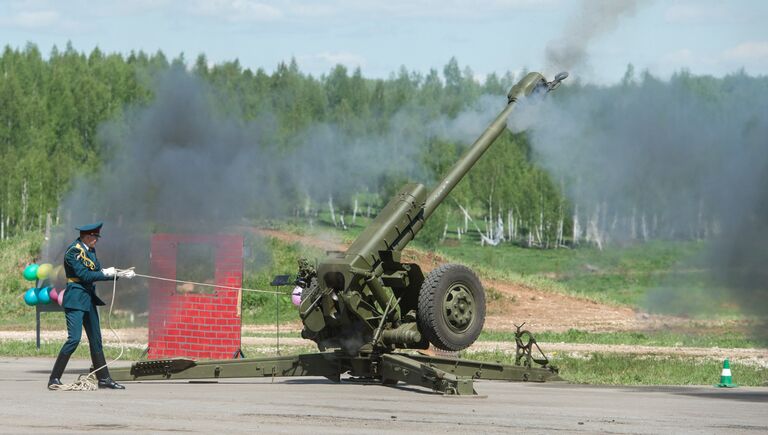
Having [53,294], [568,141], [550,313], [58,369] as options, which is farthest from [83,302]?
[550,313]

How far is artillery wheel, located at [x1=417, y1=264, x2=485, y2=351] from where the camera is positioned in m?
18.1

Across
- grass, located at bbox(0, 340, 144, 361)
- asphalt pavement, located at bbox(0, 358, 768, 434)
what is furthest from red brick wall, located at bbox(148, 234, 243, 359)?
asphalt pavement, located at bbox(0, 358, 768, 434)

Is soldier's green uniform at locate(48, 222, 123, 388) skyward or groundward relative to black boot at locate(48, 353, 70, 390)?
skyward

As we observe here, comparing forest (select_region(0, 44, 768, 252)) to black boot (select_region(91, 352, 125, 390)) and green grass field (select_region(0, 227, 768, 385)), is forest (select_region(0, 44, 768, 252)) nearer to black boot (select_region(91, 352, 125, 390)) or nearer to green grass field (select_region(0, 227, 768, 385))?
green grass field (select_region(0, 227, 768, 385))

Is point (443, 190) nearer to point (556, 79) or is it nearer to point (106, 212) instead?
point (556, 79)

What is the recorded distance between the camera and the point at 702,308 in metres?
26.6

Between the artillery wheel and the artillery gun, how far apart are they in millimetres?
13

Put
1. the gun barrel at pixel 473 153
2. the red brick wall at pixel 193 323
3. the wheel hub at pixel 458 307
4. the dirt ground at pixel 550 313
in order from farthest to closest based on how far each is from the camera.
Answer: the dirt ground at pixel 550 313, the red brick wall at pixel 193 323, the gun barrel at pixel 473 153, the wheel hub at pixel 458 307

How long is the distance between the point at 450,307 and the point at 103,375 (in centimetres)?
469

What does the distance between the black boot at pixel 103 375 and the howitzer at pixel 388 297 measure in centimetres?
277

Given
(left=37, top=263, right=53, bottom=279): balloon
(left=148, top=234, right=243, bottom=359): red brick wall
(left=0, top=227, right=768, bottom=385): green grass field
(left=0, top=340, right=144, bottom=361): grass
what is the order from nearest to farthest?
1. (left=0, top=227, right=768, bottom=385): green grass field
2. (left=148, top=234, right=243, bottom=359): red brick wall
3. (left=0, top=340, right=144, bottom=361): grass
4. (left=37, top=263, right=53, bottom=279): balloon

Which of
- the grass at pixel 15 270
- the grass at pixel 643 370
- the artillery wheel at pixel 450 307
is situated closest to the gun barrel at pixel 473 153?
the artillery wheel at pixel 450 307

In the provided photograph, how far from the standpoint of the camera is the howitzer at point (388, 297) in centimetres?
1811

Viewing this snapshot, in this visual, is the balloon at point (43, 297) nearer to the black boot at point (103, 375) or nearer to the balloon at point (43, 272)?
the balloon at point (43, 272)
